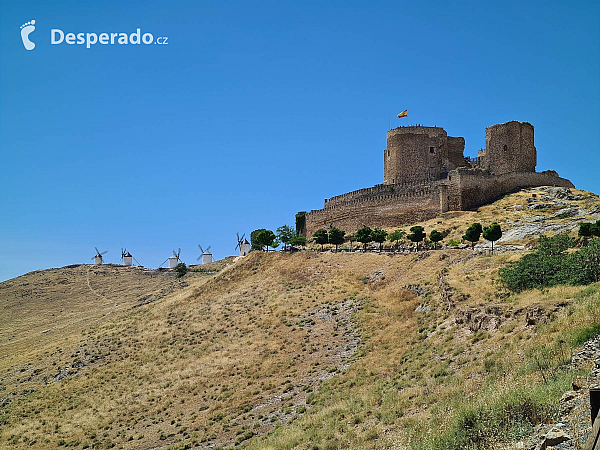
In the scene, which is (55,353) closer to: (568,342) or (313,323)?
(313,323)

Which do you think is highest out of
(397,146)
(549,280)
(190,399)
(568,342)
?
(397,146)

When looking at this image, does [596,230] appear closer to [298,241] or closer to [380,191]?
[380,191]

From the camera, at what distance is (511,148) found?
51.2m

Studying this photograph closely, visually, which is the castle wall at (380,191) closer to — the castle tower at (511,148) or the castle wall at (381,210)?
the castle wall at (381,210)

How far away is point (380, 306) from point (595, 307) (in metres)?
15.4

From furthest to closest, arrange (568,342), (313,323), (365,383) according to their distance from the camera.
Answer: (313,323), (365,383), (568,342)

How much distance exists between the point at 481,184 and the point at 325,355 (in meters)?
28.4

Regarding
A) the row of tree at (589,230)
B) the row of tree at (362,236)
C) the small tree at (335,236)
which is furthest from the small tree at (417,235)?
the row of tree at (589,230)

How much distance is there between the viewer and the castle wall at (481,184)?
46.9m

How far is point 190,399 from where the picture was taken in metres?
26.0

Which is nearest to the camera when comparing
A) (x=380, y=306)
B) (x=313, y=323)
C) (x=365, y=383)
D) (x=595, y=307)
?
(x=595, y=307)

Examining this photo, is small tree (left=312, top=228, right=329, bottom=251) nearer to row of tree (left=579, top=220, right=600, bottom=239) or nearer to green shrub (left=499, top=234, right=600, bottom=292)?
row of tree (left=579, top=220, right=600, bottom=239)

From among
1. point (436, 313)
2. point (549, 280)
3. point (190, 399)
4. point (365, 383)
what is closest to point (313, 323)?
point (190, 399)

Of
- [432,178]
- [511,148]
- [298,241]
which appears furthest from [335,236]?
[511,148]
